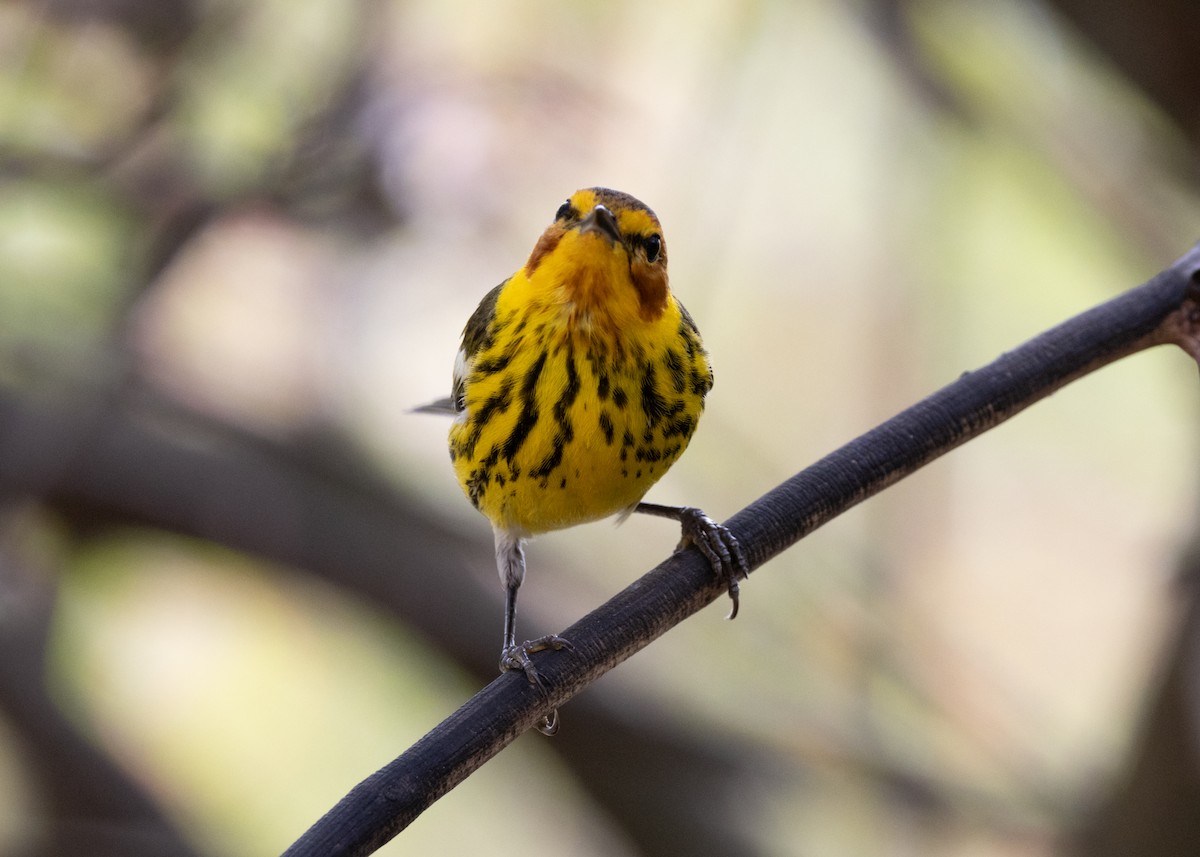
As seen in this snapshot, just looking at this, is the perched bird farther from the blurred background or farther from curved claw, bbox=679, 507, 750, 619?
the blurred background

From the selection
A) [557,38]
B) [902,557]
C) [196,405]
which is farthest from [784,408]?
[196,405]

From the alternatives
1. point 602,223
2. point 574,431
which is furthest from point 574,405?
point 602,223

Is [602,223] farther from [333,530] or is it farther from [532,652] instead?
[333,530]

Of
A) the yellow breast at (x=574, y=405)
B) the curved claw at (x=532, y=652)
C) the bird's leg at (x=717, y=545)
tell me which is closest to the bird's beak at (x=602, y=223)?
the yellow breast at (x=574, y=405)

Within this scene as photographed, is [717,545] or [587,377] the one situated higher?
[587,377]

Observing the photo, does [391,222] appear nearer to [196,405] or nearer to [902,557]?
[196,405]

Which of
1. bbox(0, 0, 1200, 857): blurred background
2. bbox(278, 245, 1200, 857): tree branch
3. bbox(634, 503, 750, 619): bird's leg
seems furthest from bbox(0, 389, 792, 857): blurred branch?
bbox(278, 245, 1200, 857): tree branch

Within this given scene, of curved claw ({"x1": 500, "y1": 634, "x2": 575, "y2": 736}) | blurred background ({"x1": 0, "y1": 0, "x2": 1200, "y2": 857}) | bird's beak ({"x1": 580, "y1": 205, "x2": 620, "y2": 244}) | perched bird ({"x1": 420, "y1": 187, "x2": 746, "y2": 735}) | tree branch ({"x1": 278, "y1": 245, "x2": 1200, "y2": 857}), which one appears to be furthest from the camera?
blurred background ({"x1": 0, "y1": 0, "x2": 1200, "y2": 857})
